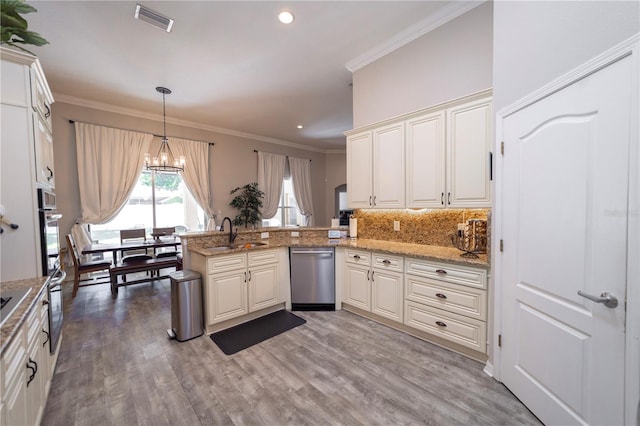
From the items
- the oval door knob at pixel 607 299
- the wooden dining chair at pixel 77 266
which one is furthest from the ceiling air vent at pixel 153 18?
the oval door knob at pixel 607 299

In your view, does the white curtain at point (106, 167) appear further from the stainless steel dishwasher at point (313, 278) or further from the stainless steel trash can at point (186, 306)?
the stainless steel dishwasher at point (313, 278)

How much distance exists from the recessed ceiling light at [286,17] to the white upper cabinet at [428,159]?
1.51 meters

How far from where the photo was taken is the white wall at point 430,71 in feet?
8.18

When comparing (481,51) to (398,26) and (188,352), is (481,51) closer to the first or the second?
(398,26)

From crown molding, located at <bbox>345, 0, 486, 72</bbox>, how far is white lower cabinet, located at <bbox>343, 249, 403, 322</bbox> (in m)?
2.59

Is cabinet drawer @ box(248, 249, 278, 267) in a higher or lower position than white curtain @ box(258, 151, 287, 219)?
lower

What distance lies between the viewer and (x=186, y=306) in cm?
262

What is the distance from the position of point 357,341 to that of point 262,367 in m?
0.97

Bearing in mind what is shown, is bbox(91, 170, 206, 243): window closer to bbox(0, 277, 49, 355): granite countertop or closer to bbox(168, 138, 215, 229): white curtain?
bbox(168, 138, 215, 229): white curtain

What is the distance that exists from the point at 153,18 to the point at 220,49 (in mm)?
724

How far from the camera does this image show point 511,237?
180 centimetres

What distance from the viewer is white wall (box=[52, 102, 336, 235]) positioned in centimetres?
437

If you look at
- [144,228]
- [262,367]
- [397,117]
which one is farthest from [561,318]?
[144,228]

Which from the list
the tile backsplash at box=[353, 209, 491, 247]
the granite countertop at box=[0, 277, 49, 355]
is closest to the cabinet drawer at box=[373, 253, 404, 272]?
the tile backsplash at box=[353, 209, 491, 247]
